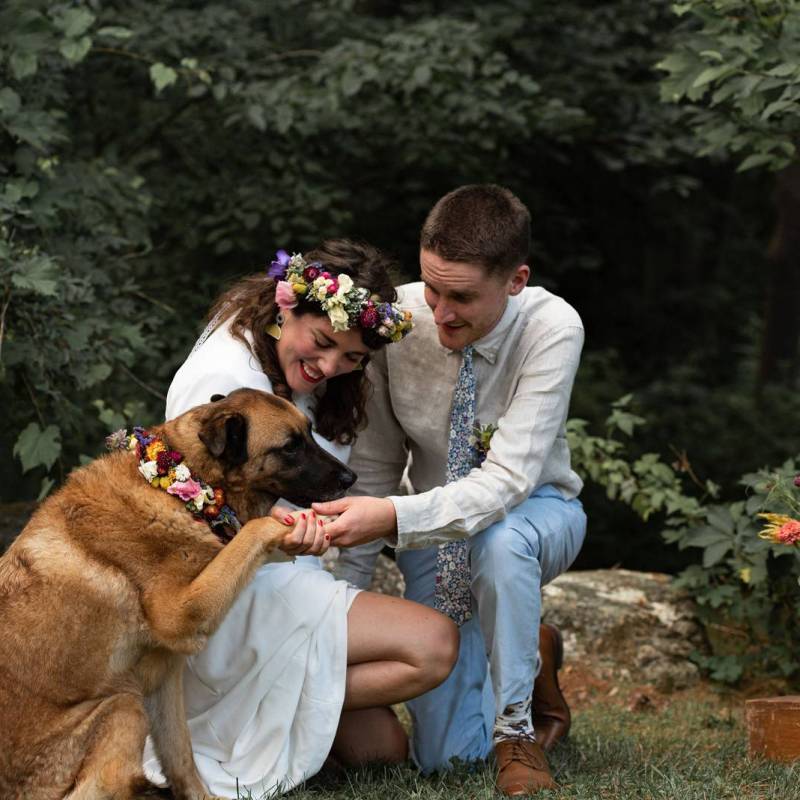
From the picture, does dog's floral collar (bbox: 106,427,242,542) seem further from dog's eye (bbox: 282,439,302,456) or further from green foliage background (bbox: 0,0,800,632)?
green foliage background (bbox: 0,0,800,632)

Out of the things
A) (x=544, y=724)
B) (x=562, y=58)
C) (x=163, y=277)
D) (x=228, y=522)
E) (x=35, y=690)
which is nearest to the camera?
(x=35, y=690)

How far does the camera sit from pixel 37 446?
577 centimetres

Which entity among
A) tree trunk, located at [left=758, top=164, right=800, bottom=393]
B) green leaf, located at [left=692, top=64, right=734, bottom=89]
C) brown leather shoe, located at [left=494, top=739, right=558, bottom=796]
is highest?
green leaf, located at [left=692, top=64, right=734, bottom=89]

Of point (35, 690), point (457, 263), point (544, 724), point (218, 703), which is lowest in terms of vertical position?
point (544, 724)

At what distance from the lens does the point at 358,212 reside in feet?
30.2

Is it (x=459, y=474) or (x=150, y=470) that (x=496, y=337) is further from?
(x=150, y=470)

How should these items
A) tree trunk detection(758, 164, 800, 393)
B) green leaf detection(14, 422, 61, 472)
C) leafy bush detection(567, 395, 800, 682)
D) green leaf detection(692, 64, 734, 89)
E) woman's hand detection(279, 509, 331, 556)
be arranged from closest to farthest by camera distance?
woman's hand detection(279, 509, 331, 556)
green leaf detection(692, 64, 734, 89)
green leaf detection(14, 422, 61, 472)
leafy bush detection(567, 395, 800, 682)
tree trunk detection(758, 164, 800, 393)

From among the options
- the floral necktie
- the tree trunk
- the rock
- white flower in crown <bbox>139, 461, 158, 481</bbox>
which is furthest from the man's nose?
the tree trunk

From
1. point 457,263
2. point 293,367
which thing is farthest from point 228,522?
A: point 457,263

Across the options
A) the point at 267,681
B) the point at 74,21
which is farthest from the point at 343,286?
the point at 74,21

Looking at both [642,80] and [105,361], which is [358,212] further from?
[105,361]

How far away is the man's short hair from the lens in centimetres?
454

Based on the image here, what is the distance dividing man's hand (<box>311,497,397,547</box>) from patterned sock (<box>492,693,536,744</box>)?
0.79 m

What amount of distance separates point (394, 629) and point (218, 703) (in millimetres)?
693
